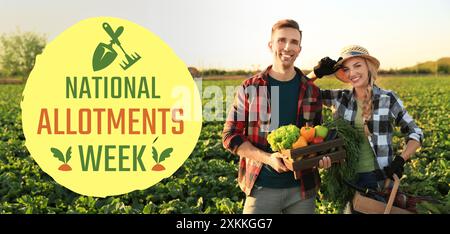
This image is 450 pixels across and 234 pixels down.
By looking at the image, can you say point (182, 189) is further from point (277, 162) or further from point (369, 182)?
point (277, 162)

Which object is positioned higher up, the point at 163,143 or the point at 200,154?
the point at 163,143

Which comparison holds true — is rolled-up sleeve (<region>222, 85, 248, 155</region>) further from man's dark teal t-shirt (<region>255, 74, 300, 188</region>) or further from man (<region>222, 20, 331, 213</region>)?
man's dark teal t-shirt (<region>255, 74, 300, 188</region>)

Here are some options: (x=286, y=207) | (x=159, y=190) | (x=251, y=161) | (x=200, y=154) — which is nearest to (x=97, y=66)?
(x=251, y=161)

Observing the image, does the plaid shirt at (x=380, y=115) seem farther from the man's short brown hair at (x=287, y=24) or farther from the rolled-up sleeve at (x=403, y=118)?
the man's short brown hair at (x=287, y=24)

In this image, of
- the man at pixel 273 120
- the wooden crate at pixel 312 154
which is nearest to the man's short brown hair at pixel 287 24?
the man at pixel 273 120

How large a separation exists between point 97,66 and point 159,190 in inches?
92.8

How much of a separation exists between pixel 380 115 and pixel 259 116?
819 mm

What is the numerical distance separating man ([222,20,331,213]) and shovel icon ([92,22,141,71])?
1.20 meters

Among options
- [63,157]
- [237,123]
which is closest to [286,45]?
[237,123]

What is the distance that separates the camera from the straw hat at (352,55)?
3.49 meters

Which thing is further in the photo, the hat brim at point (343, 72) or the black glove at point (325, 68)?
the black glove at point (325, 68)
